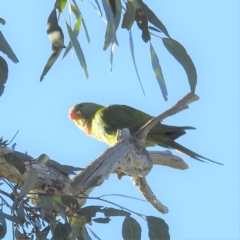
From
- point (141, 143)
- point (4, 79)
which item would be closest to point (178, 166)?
point (141, 143)

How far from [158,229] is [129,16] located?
59 centimetres

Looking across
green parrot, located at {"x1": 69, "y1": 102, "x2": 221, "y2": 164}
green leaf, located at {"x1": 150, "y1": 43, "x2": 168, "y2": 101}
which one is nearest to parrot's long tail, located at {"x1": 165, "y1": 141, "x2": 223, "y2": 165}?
green parrot, located at {"x1": 69, "y1": 102, "x2": 221, "y2": 164}

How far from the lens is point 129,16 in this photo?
1.81 m

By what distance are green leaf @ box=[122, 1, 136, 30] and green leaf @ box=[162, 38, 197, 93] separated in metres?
0.11

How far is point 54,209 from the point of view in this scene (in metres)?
1.51

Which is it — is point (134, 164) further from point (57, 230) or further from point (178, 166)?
point (57, 230)

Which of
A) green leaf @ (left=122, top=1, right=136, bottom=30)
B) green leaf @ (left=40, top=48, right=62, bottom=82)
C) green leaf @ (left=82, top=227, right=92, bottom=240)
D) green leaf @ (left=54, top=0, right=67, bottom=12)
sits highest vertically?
green leaf @ (left=54, top=0, right=67, bottom=12)

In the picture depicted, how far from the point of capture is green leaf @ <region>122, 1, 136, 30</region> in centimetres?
180

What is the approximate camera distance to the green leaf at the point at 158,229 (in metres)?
1.60

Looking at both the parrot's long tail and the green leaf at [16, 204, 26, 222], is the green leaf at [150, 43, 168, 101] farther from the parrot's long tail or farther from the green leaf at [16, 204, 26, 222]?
the parrot's long tail

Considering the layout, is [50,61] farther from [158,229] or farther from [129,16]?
[158,229]

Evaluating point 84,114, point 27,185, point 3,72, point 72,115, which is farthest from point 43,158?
point 72,115

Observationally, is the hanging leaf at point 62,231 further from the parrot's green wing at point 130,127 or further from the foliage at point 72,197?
the parrot's green wing at point 130,127

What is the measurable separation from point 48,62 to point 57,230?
561mm
